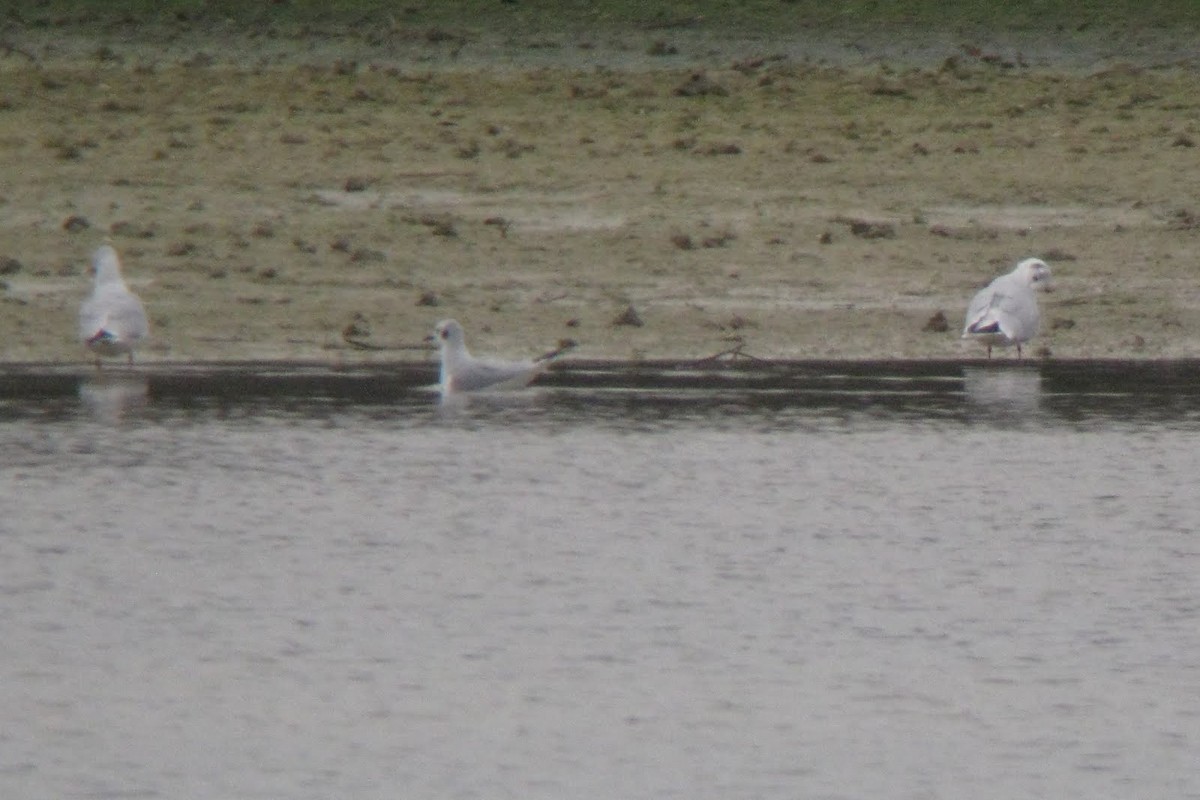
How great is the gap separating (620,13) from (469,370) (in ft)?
45.6

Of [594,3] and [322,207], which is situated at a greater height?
[594,3]

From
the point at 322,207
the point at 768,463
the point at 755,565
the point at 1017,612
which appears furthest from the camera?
the point at 322,207

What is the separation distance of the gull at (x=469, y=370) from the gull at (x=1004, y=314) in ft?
8.39

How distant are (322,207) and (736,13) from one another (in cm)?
933

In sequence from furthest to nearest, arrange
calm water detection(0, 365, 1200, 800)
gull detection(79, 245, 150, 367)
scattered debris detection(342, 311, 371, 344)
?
scattered debris detection(342, 311, 371, 344) < gull detection(79, 245, 150, 367) < calm water detection(0, 365, 1200, 800)

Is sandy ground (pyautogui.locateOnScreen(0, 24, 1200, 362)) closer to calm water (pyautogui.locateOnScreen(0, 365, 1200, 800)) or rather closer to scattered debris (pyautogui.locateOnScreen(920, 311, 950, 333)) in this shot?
scattered debris (pyautogui.locateOnScreen(920, 311, 950, 333))

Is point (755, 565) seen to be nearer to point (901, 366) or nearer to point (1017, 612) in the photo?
point (1017, 612)

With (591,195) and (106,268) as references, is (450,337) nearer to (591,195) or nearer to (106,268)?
(106,268)

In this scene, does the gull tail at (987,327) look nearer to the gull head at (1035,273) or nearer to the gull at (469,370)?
the gull head at (1035,273)

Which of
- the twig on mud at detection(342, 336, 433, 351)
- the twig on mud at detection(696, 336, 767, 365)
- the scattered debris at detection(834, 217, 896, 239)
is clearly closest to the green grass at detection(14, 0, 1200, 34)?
the scattered debris at detection(834, 217, 896, 239)

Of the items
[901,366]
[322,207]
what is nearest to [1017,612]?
[901,366]

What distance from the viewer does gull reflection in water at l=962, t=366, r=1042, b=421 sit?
14.2 metres

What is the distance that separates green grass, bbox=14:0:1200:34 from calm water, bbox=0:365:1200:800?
13230 millimetres

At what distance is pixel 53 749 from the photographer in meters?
7.62
